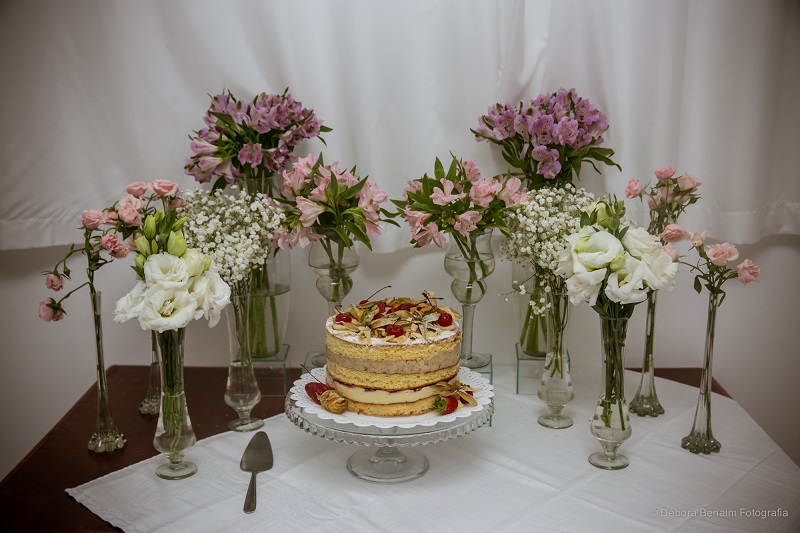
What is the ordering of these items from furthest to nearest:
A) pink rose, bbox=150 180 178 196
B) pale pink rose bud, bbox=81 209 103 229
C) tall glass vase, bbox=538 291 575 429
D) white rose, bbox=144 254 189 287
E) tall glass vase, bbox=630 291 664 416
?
tall glass vase, bbox=630 291 664 416
tall glass vase, bbox=538 291 575 429
pink rose, bbox=150 180 178 196
pale pink rose bud, bbox=81 209 103 229
white rose, bbox=144 254 189 287

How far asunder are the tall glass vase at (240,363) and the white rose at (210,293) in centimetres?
20

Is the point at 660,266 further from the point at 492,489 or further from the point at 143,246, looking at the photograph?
the point at 143,246

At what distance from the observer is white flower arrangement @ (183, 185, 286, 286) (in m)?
1.52

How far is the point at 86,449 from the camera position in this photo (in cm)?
159

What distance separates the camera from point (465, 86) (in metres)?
1.88

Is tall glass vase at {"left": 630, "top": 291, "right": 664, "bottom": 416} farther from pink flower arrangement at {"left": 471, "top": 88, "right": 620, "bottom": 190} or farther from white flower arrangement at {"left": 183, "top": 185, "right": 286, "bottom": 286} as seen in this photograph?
white flower arrangement at {"left": 183, "top": 185, "right": 286, "bottom": 286}

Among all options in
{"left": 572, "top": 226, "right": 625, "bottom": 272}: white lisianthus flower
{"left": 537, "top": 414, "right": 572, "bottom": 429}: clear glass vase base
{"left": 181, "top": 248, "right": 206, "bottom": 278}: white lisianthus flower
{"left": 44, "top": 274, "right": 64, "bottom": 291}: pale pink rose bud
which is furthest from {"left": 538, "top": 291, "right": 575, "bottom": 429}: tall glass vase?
{"left": 44, "top": 274, "right": 64, "bottom": 291}: pale pink rose bud

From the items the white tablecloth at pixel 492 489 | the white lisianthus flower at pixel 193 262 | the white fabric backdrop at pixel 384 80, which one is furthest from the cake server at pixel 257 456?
the white fabric backdrop at pixel 384 80

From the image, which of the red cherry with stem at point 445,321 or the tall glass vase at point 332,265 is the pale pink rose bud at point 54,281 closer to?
the tall glass vase at point 332,265

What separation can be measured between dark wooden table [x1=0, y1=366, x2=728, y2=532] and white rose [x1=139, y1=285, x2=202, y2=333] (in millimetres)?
335

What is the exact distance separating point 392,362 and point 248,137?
0.64 m

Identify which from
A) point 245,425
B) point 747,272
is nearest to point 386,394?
point 245,425

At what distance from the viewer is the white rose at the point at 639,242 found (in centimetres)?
135

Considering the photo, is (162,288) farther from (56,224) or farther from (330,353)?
(56,224)
